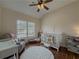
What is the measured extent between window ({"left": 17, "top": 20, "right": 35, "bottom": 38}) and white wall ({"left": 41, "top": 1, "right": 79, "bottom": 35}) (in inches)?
51.2

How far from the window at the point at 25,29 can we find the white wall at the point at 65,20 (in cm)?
130

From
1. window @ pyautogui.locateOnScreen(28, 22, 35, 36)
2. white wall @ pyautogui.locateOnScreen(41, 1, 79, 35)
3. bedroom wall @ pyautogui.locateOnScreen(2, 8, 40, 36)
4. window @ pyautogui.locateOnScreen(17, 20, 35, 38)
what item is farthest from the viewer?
window @ pyautogui.locateOnScreen(28, 22, 35, 36)

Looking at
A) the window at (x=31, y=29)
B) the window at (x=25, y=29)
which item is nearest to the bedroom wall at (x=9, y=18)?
the window at (x=25, y=29)

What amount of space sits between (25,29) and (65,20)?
10.5ft

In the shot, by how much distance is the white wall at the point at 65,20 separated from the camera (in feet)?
17.9

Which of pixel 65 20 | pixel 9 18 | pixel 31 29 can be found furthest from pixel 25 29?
pixel 65 20

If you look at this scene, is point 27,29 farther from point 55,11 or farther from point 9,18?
point 55,11

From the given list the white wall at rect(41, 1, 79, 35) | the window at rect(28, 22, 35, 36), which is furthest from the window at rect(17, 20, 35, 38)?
the white wall at rect(41, 1, 79, 35)

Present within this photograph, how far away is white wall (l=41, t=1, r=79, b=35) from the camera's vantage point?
5.45 m

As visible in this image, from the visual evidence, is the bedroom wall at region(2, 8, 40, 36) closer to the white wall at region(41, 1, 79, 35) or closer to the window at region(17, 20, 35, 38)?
the window at region(17, 20, 35, 38)

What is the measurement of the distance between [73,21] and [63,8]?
4.14 feet

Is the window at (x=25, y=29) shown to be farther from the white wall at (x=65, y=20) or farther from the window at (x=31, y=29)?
the white wall at (x=65, y=20)

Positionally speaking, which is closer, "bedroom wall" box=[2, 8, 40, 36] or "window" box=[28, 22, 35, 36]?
"bedroom wall" box=[2, 8, 40, 36]

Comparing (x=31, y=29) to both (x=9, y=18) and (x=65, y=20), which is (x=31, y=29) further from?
(x=65, y=20)
